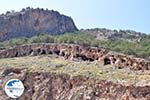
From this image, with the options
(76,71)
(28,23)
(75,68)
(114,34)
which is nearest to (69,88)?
(76,71)

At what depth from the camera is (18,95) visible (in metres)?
43.2

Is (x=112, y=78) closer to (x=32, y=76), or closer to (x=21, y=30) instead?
(x=32, y=76)

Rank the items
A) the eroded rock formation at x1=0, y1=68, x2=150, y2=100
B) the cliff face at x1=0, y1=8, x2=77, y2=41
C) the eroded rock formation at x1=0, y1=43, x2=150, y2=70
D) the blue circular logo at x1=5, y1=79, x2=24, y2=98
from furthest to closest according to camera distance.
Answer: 1. the cliff face at x1=0, y1=8, x2=77, y2=41
2. the eroded rock formation at x1=0, y1=43, x2=150, y2=70
3. the blue circular logo at x1=5, y1=79, x2=24, y2=98
4. the eroded rock formation at x1=0, y1=68, x2=150, y2=100

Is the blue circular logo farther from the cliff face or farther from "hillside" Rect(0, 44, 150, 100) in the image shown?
the cliff face

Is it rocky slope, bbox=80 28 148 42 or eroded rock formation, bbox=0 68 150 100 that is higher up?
rocky slope, bbox=80 28 148 42

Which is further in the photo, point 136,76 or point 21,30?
point 21,30

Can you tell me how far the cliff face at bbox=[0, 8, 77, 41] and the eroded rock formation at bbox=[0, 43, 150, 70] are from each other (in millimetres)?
32399

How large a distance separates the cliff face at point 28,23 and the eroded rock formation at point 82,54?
32.4m

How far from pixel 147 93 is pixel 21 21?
5986cm

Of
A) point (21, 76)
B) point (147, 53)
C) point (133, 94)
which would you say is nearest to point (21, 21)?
point (147, 53)

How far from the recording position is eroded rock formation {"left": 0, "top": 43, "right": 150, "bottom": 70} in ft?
157

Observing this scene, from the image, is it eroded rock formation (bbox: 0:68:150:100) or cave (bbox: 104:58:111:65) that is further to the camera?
cave (bbox: 104:58:111:65)

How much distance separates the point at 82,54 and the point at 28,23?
4177 centimetres

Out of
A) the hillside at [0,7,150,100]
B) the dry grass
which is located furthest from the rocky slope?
the dry grass
